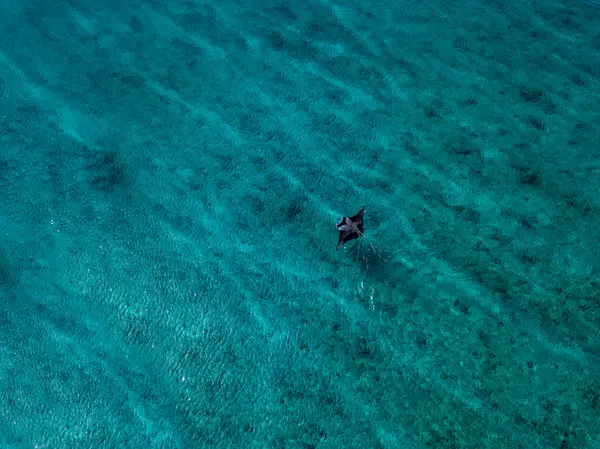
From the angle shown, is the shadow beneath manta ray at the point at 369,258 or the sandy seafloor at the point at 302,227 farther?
the shadow beneath manta ray at the point at 369,258

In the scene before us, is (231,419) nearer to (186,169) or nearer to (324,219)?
(324,219)

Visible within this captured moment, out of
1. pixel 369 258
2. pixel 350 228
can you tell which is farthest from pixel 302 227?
pixel 369 258

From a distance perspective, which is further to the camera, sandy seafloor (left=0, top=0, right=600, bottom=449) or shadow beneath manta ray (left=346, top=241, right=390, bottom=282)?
shadow beneath manta ray (left=346, top=241, right=390, bottom=282)

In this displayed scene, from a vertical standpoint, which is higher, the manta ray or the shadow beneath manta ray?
the manta ray

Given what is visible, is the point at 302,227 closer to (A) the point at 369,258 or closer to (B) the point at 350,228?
(B) the point at 350,228
